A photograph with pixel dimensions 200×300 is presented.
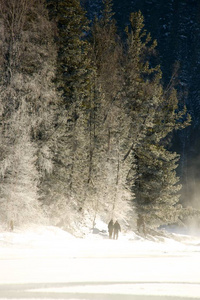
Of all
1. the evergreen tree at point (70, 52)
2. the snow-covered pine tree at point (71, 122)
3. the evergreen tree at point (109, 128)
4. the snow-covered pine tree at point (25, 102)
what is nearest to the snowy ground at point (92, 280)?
the snow-covered pine tree at point (25, 102)

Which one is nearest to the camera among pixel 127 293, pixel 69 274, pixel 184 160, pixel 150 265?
pixel 127 293

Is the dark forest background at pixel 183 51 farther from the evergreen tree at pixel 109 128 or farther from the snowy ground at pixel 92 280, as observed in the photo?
the snowy ground at pixel 92 280

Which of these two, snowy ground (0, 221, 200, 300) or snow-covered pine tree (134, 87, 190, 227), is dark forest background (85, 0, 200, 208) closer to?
snow-covered pine tree (134, 87, 190, 227)

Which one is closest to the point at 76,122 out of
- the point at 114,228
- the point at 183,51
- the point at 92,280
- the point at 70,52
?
the point at 70,52

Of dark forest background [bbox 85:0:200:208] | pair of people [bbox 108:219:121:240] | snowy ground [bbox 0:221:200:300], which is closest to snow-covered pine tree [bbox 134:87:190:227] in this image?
pair of people [bbox 108:219:121:240]

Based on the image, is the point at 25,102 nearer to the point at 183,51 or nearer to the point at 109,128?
the point at 109,128

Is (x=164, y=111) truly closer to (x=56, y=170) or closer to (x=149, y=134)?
(x=149, y=134)

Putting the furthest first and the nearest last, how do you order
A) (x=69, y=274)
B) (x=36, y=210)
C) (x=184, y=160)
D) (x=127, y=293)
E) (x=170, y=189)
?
(x=184, y=160) < (x=170, y=189) < (x=36, y=210) < (x=69, y=274) < (x=127, y=293)

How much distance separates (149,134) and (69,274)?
29573mm

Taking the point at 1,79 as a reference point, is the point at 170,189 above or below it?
below

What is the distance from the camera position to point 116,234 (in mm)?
26328

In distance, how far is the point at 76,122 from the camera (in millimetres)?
29469

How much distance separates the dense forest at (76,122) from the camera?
910 inches

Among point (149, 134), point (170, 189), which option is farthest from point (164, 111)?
point (170, 189)
